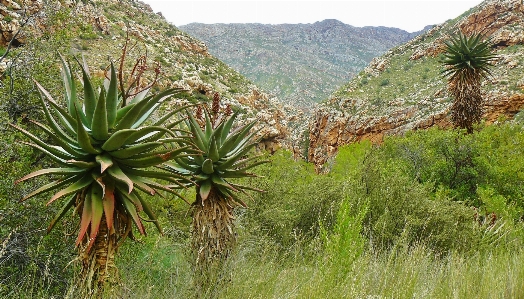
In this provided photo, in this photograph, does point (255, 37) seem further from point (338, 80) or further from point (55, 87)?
point (55, 87)

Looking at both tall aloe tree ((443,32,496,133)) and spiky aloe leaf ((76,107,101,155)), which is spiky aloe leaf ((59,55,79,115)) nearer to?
spiky aloe leaf ((76,107,101,155))

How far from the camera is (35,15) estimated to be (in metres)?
8.20

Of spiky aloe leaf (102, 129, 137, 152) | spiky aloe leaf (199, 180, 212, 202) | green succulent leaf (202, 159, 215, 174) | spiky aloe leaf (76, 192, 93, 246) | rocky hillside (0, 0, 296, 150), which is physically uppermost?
rocky hillside (0, 0, 296, 150)

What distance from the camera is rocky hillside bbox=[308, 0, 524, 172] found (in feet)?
105

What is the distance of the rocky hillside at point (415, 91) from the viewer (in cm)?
3195

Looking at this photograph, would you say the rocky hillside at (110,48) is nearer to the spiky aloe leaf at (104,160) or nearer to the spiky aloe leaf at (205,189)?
the spiky aloe leaf at (104,160)

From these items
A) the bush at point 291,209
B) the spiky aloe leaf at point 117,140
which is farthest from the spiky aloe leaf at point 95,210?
the bush at point 291,209

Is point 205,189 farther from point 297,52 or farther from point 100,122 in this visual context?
point 297,52

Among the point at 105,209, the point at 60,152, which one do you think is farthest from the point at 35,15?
the point at 105,209

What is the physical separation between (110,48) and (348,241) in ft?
90.7

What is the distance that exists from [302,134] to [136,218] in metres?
54.1

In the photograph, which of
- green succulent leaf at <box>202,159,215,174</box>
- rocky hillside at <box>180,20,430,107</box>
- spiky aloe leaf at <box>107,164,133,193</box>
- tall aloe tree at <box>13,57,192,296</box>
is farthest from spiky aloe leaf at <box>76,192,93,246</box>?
rocky hillside at <box>180,20,430,107</box>

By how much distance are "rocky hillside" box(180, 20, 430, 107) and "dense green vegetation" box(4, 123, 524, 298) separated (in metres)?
66.2

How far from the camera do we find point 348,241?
12.8 ft
